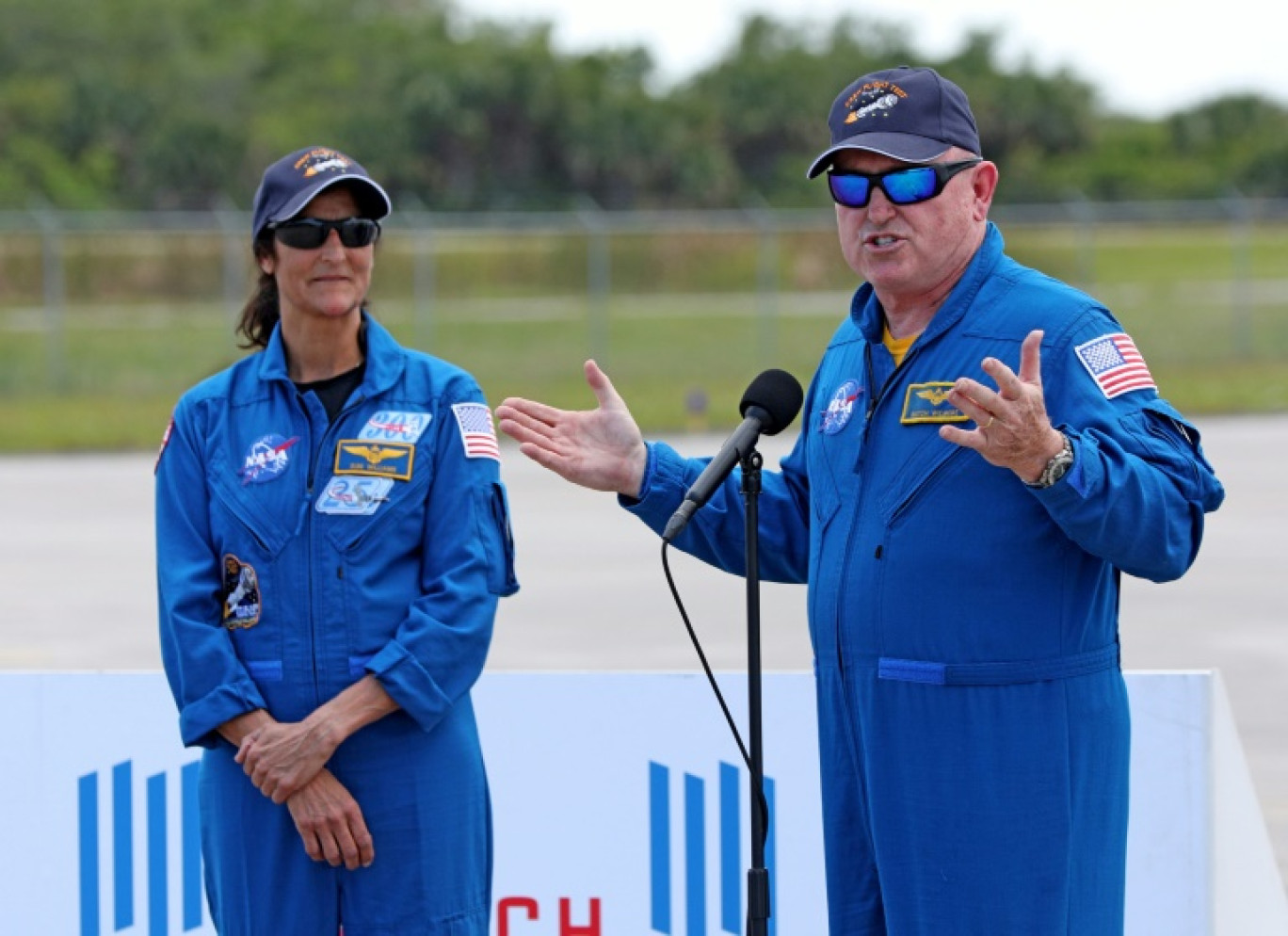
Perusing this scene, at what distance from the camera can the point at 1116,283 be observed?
138 feet

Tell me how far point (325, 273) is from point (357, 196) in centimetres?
18

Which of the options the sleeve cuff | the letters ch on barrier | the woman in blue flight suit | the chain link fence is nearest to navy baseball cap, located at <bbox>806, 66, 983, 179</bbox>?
the woman in blue flight suit

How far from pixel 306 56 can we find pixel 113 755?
61.9 m

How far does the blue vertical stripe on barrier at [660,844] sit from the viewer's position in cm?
475

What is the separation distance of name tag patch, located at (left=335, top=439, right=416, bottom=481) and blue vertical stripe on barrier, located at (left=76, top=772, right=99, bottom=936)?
1.34 m

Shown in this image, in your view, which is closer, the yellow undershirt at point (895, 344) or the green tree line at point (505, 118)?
the yellow undershirt at point (895, 344)

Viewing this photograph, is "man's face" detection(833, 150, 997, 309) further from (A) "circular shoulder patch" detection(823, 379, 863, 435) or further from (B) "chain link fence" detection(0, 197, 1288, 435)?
(B) "chain link fence" detection(0, 197, 1288, 435)

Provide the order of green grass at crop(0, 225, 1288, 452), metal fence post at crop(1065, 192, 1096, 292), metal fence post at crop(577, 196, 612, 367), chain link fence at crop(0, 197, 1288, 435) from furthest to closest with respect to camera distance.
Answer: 1. metal fence post at crop(577, 196, 612, 367)
2. chain link fence at crop(0, 197, 1288, 435)
3. metal fence post at crop(1065, 192, 1096, 292)
4. green grass at crop(0, 225, 1288, 452)

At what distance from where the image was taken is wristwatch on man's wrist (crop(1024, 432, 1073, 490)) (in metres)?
3.04

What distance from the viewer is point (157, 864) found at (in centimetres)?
473

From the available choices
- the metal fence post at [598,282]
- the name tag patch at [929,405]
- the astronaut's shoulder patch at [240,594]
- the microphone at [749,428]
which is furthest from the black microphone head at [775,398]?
the metal fence post at [598,282]

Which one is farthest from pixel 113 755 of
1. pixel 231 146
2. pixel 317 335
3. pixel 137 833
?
pixel 231 146

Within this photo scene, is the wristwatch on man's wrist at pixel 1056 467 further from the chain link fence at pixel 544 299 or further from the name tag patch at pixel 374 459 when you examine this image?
the chain link fence at pixel 544 299

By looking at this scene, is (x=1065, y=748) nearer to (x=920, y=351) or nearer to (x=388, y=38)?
(x=920, y=351)
